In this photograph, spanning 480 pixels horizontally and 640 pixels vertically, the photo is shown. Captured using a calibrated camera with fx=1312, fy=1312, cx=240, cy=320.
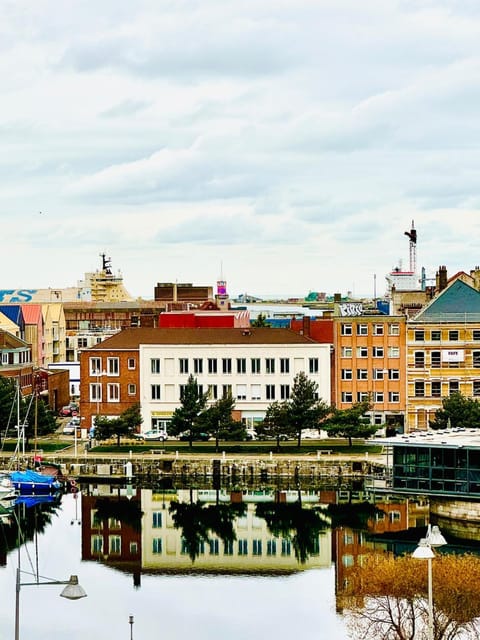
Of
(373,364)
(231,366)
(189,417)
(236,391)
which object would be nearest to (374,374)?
(373,364)

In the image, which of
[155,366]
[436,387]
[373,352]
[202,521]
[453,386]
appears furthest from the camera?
[155,366]

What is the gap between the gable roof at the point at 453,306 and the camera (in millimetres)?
84438


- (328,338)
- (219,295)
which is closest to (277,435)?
(328,338)

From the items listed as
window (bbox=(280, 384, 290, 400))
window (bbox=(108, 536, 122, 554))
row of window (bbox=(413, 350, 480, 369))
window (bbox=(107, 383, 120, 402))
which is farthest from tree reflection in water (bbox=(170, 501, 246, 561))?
row of window (bbox=(413, 350, 480, 369))

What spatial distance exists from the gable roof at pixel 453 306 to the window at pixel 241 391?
1198cm

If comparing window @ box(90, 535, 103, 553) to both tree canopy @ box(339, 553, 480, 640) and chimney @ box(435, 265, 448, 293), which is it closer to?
tree canopy @ box(339, 553, 480, 640)

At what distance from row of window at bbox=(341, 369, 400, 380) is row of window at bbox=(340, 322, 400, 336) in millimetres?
2373

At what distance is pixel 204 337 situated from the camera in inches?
3430

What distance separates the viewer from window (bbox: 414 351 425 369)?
84.6 metres

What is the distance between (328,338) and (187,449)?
14.6m

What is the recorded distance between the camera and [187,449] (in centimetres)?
7875

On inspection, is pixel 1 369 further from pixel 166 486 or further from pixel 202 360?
pixel 166 486

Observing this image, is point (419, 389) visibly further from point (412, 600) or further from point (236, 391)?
point (412, 600)

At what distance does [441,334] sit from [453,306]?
7.06 feet
